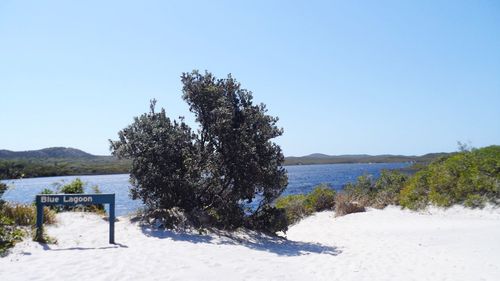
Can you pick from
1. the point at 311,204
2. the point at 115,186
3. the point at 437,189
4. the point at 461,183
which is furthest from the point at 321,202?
the point at 115,186

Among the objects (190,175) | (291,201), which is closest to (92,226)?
(190,175)

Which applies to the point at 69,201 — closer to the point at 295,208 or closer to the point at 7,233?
the point at 7,233

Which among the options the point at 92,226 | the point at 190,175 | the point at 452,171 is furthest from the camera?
the point at 452,171

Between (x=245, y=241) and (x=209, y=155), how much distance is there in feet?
9.63

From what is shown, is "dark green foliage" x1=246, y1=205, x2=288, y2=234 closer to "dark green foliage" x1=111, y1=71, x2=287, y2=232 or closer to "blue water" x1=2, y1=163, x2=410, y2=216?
"dark green foliage" x1=111, y1=71, x2=287, y2=232

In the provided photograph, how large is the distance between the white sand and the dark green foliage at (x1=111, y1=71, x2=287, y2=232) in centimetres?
137

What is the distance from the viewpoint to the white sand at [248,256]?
7.37 metres

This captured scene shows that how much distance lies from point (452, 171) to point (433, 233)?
19.8 feet

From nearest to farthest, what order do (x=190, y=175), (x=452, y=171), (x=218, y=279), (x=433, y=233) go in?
(x=218, y=279), (x=190, y=175), (x=433, y=233), (x=452, y=171)

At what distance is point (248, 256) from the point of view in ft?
30.9

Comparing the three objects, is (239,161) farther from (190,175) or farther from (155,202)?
(155,202)

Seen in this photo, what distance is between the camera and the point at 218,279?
718 cm

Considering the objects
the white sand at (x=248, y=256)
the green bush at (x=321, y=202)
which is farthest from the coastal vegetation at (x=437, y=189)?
the white sand at (x=248, y=256)

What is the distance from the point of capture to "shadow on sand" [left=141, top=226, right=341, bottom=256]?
35.8ft
